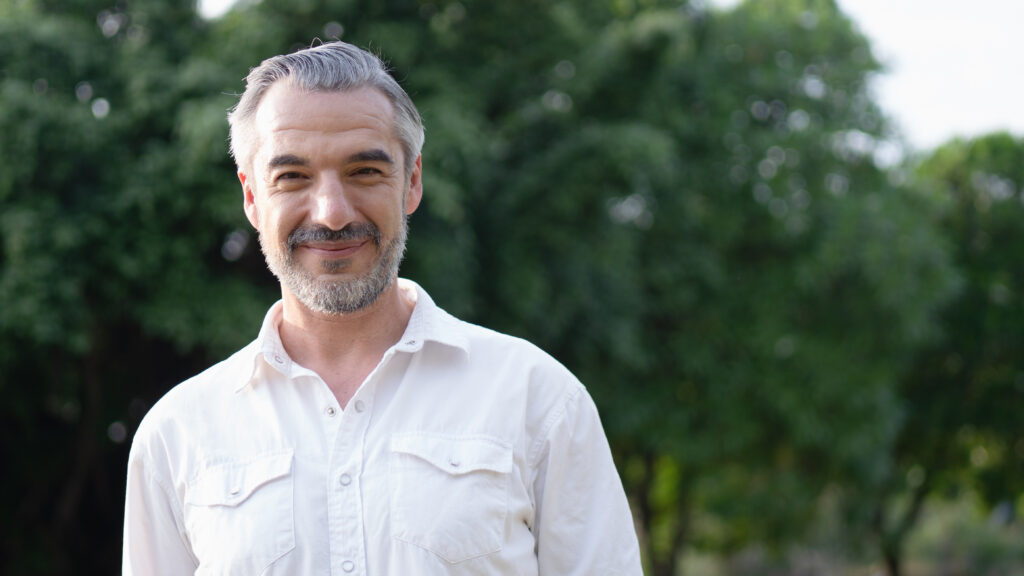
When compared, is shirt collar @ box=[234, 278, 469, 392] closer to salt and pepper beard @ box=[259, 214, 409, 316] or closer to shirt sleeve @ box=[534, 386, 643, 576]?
salt and pepper beard @ box=[259, 214, 409, 316]

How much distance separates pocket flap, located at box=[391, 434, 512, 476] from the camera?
178 cm

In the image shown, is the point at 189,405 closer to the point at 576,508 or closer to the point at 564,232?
the point at 576,508

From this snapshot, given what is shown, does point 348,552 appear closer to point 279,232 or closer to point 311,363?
point 311,363

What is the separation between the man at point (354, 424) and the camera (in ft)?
5.79

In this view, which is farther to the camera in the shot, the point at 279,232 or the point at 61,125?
the point at 61,125

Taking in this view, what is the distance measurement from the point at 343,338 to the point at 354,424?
192mm

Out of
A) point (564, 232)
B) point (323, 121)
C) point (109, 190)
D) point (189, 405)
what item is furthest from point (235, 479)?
point (564, 232)

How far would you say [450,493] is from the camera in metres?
1.77

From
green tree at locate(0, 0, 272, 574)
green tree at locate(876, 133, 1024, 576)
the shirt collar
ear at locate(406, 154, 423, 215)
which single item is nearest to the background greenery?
green tree at locate(0, 0, 272, 574)

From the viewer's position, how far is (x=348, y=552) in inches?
68.6

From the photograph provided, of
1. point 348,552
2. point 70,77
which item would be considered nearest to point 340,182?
point 348,552

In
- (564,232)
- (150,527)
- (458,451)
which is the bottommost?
(150,527)

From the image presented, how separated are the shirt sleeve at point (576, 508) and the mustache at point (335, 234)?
0.45 metres

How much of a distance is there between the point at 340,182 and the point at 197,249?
6456 millimetres
